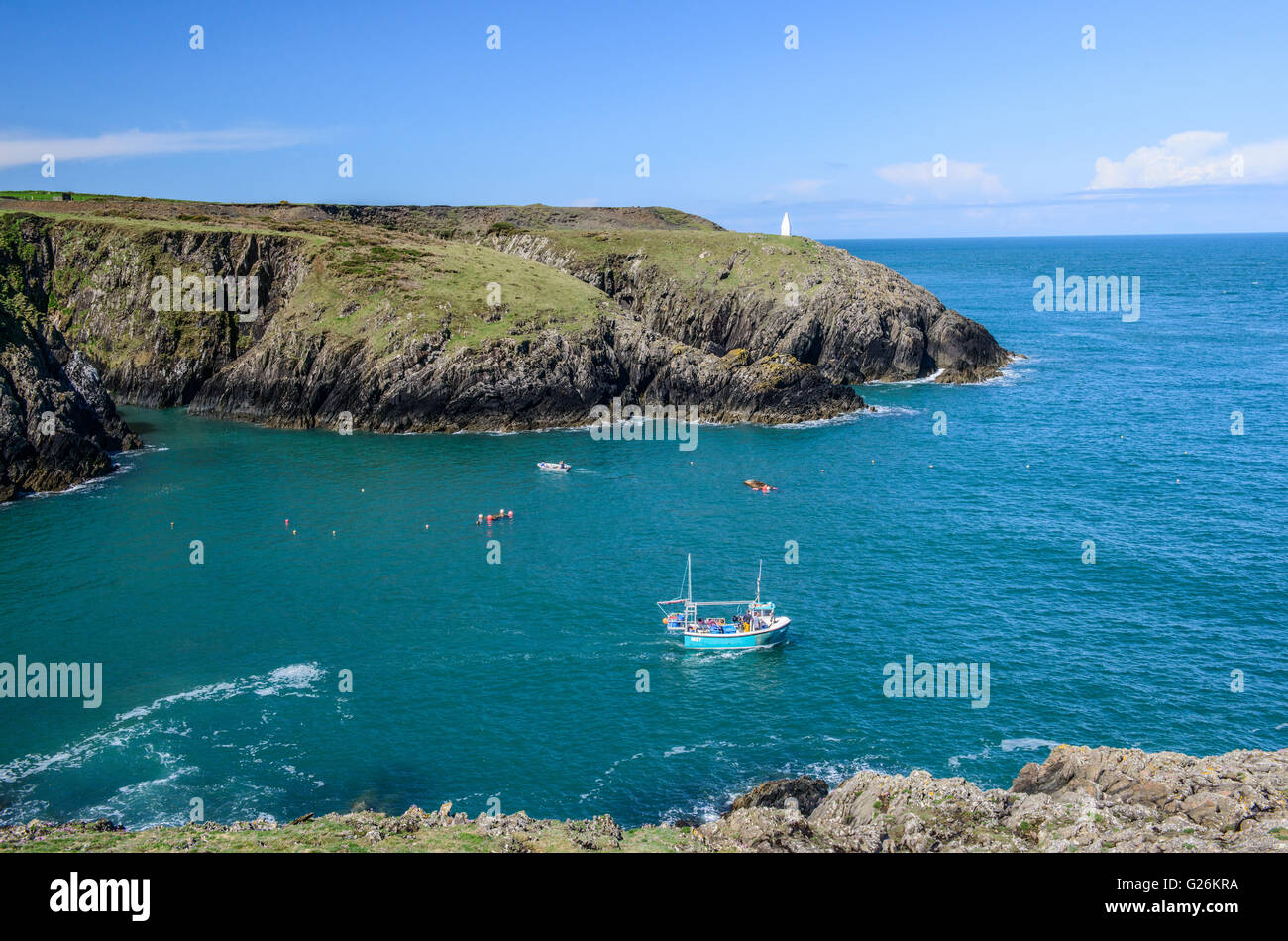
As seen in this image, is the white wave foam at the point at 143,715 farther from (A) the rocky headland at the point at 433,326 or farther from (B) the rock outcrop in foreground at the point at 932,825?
(A) the rocky headland at the point at 433,326

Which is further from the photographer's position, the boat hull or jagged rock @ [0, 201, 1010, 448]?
jagged rock @ [0, 201, 1010, 448]

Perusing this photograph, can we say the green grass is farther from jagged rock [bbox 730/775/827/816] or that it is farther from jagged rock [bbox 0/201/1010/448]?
jagged rock [bbox 0/201/1010/448]

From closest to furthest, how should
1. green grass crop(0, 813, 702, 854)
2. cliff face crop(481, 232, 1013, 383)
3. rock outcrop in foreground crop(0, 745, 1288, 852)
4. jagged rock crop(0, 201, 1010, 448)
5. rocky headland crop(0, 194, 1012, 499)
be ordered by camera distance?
rock outcrop in foreground crop(0, 745, 1288, 852), green grass crop(0, 813, 702, 854), rocky headland crop(0, 194, 1012, 499), jagged rock crop(0, 201, 1010, 448), cliff face crop(481, 232, 1013, 383)

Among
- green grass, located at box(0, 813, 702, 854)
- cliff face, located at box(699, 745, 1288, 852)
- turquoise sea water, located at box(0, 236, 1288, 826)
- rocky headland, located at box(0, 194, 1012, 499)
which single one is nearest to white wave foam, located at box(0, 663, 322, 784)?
turquoise sea water, located at box(0, 236, 1288, 826)

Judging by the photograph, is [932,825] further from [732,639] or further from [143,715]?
[143,715]

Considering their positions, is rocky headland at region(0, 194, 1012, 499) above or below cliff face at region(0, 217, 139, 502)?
above
